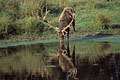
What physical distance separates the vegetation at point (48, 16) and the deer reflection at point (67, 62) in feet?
10.7

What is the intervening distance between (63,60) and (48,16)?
8.77m

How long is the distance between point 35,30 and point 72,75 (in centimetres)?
882

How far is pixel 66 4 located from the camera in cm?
2427

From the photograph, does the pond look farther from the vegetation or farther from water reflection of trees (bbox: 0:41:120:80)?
the vegetation

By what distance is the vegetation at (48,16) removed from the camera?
19469mm

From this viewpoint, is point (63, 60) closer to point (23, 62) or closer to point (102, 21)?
point (23, 62)

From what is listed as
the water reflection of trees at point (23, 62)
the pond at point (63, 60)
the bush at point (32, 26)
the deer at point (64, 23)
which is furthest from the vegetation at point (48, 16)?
the water reflection of trees at point (23, 62)

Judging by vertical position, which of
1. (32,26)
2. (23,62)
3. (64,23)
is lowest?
(23,62)

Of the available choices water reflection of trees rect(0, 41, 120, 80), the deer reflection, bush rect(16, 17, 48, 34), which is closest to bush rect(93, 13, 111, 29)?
bush rect(16, 17, 48, 34)

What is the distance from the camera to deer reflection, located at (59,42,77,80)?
11.1 meters

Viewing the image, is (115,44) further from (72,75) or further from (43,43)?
(72,75)

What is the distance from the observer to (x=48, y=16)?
21828 mm

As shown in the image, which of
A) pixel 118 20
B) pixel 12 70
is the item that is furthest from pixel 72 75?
pixel 118 20

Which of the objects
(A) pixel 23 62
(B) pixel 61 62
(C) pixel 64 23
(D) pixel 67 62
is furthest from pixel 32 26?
(D) pixel 67 62
